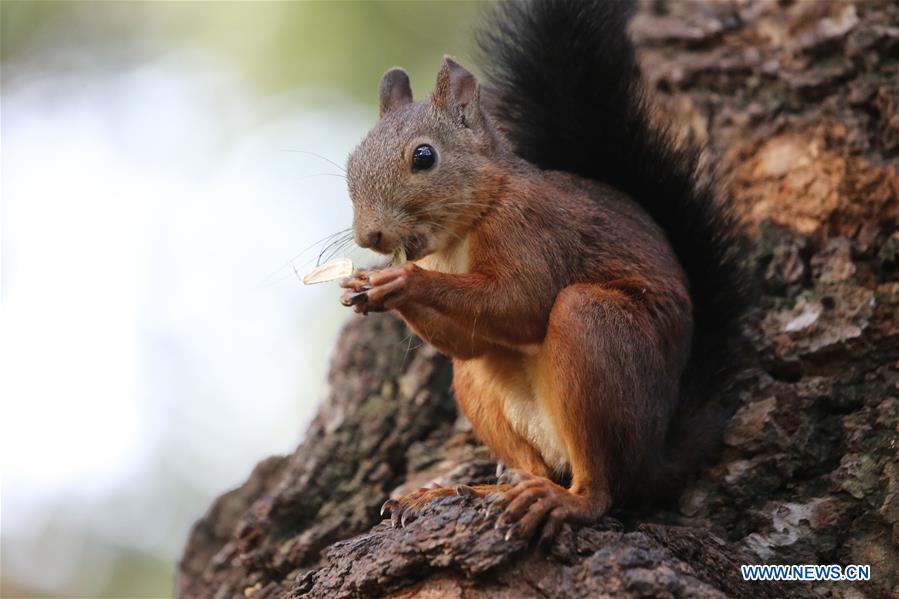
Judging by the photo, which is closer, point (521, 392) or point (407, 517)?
point (407, 517)

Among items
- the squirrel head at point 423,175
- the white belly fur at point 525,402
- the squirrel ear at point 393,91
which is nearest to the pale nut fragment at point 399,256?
the squirrel head at point 423,175

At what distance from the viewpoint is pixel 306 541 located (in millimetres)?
2904

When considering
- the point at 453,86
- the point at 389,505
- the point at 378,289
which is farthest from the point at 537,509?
the point at 453,86

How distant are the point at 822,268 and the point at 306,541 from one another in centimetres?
174

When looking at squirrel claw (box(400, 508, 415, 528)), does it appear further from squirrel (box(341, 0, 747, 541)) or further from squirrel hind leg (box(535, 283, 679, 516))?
squirrel hind leg (box(535, 283, 679, 516))

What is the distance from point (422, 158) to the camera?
8.70 feet

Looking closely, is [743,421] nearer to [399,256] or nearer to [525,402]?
[525,402]

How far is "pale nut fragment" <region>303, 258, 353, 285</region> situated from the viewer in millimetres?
2527

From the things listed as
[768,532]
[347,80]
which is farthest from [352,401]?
[347,80]

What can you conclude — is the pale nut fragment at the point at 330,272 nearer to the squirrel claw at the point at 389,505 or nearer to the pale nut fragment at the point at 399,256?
the pale nut fragment at the point at 399,256

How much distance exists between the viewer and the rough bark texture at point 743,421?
6.93 feet

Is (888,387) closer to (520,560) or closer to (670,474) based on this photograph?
(670,474)

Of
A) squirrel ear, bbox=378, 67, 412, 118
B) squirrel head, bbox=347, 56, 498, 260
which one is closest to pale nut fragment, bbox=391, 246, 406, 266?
squirrel head, bbox=347, 56, 498, 260

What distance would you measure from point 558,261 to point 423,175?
1.40 feet
